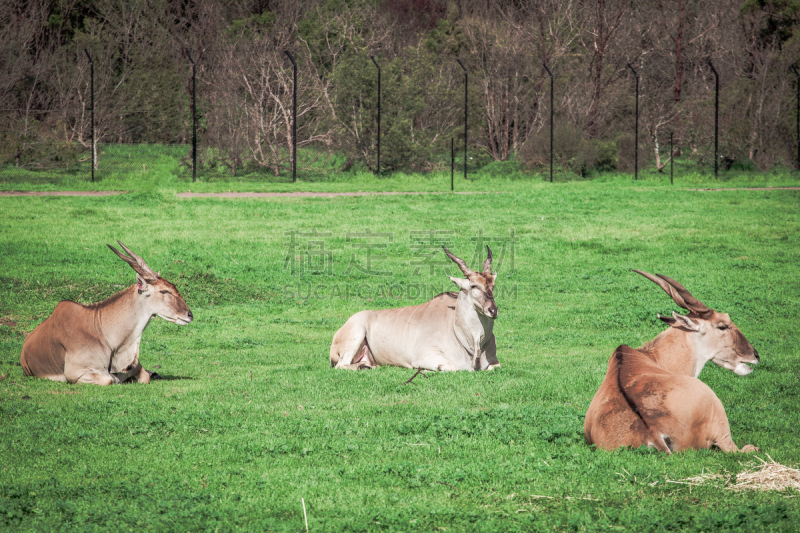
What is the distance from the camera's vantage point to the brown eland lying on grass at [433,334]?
404 inches

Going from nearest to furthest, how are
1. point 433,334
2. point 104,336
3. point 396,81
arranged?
point 104,336
point 433,334
point 396,81

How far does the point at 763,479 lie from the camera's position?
5637 mm

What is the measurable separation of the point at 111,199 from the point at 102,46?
19.7 m

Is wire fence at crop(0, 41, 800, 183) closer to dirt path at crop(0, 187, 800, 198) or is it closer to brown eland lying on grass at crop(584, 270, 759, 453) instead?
dirt path at crop(0, 187, 800, 198)

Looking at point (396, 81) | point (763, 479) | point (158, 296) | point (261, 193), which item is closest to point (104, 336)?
point (158, 296)

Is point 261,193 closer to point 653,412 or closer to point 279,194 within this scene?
point 279,194

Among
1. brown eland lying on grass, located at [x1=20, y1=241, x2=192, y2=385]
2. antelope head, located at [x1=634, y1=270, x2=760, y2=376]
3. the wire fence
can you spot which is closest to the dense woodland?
the wire fence

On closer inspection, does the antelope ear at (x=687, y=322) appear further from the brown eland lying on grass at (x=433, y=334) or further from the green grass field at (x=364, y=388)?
the brown eland lying on grass at (x=433, y=334)

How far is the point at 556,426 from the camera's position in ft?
23.3

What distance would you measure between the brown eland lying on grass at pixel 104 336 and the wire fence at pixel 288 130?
2065 centimetres

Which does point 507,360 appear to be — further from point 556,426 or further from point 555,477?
point 555,477

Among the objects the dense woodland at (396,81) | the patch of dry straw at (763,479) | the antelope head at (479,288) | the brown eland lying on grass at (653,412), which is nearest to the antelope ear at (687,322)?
the brown eland lying on grass at (653,412)

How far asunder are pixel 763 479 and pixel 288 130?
28.2 meters

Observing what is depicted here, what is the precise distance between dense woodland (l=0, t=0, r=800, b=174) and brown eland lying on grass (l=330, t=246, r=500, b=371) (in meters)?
22.3
